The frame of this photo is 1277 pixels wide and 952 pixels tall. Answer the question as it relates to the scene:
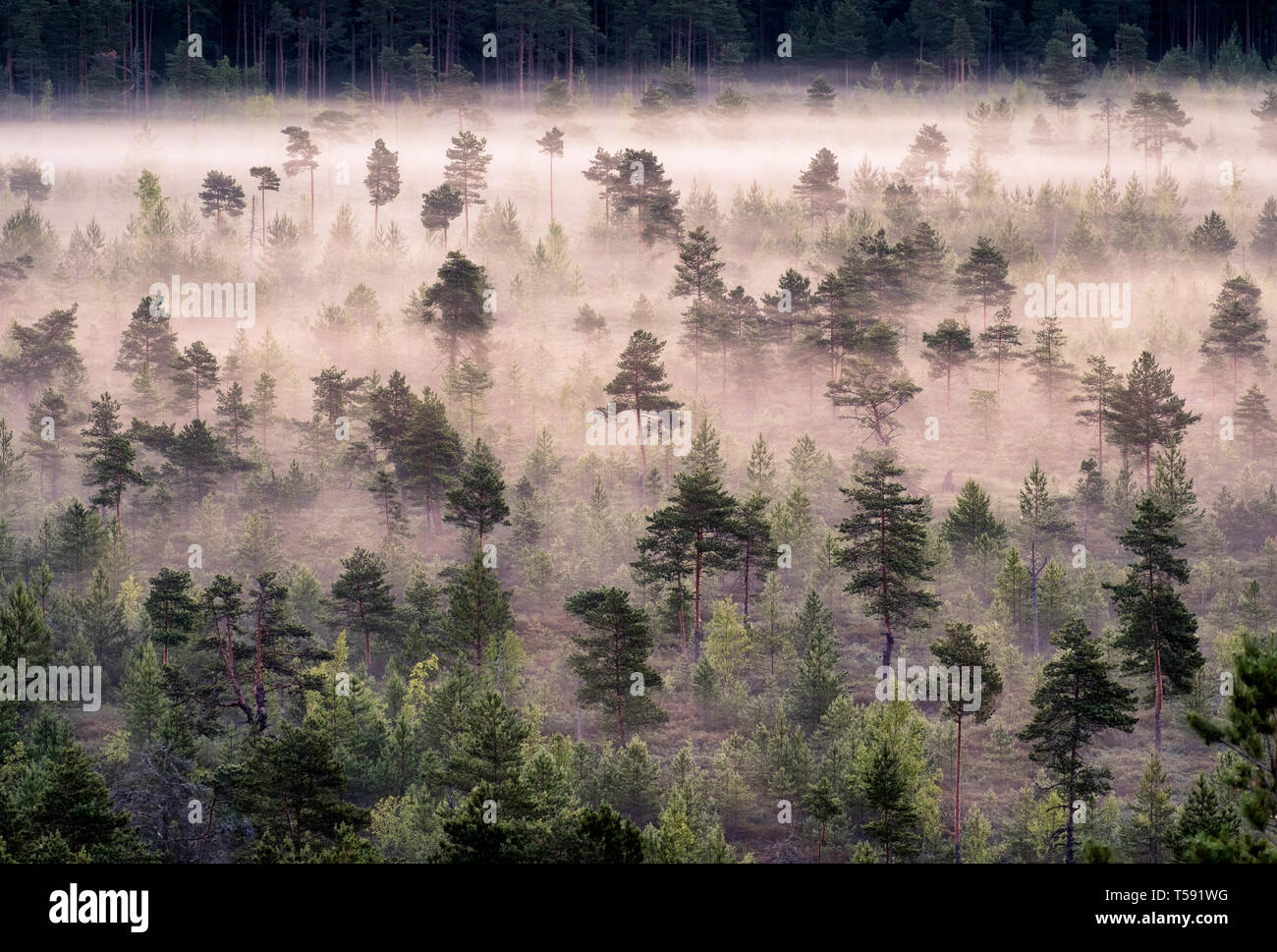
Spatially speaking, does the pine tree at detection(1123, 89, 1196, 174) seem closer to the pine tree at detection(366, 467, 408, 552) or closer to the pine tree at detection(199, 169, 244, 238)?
the pine tree at detection(199, 169, 244, 238)

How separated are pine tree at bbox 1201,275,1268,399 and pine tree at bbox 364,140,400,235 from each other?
208 ft

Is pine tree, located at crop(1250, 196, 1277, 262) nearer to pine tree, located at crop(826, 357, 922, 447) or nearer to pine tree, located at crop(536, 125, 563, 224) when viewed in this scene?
pine tree, located at crop(826, 357, 922, 447)

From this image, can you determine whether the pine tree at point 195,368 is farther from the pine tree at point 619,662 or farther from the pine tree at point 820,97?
the pine tree at point 820,97

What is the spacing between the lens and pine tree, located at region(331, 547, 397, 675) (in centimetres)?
6050

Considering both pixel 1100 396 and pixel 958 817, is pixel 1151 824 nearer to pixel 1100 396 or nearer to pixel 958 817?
pixel 958 817

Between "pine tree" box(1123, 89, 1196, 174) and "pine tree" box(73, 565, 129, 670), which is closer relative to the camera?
"pine tree" box(73, 565, 129, 670)

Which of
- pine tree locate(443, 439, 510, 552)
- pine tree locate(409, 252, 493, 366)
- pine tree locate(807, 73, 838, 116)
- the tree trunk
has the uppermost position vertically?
pine tree locate(807, 73, 838, 116)

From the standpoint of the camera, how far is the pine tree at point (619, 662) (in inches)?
2189

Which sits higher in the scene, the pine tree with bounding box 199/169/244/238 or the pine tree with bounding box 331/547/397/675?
the pine tree with bounding box 199/169/244/238

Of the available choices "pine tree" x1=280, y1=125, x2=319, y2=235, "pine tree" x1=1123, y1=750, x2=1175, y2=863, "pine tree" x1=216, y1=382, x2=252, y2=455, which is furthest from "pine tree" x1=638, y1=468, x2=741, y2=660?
"pine tree" x1=280, y1=125, x2=319, y2=235

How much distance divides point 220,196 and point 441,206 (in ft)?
64.7

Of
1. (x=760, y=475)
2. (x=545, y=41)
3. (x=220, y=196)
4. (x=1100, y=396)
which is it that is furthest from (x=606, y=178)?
(x=1100, y=396)

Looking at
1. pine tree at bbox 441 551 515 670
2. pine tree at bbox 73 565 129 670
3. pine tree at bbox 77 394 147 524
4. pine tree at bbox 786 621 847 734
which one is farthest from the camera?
pine tree at bbox 77 394 147 524

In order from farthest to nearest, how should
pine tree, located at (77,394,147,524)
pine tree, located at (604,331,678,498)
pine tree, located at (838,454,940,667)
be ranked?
pine tree, located at (604,331,678,498) → pine tree, located at (77,394,147,524) → pine tree, located at (838,454,940,667)
